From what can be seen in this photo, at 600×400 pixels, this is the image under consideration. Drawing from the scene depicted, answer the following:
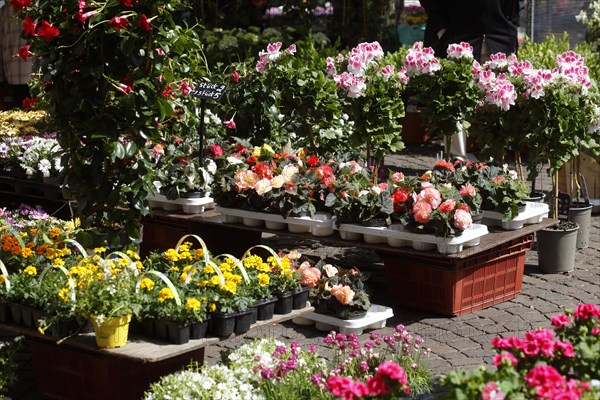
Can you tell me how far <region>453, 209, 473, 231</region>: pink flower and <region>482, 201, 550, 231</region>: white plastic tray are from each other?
732 mm

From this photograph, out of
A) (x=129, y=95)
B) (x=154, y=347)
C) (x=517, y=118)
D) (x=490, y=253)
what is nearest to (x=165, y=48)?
(x=129, y=95)

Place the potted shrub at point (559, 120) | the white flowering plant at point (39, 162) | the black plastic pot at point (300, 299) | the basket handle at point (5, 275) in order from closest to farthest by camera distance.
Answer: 1. the basket handle at point (5, 275)
2. the black plastic pot at point (300, 299)
3. the potted shrub at point (559, 120)
4. the white flowering plant at point (39, 162)

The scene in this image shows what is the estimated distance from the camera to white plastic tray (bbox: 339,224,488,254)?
5832mm

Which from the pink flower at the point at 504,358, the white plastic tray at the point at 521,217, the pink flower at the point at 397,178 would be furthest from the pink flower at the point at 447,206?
the pink flower at the point at 504,358

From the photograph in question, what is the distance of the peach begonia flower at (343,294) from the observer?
570 centimetres

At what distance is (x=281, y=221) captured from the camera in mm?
6348

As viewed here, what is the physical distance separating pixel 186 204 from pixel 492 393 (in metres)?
4.03

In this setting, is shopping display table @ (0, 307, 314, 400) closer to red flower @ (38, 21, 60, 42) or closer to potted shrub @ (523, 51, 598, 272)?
red flower @ (38, 21, 60, 42)

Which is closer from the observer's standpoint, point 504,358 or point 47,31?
point 504,358

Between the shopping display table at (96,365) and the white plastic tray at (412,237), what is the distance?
137 cm

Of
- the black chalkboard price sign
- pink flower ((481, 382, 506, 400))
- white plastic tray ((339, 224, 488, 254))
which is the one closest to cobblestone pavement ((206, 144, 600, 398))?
white plastic tray ((339, 224, 488, 254))

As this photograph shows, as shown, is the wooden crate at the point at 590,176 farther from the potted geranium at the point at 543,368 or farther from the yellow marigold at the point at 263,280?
the potted geranium at the point at 543,368

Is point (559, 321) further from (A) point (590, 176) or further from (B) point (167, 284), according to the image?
(A) point (590, 176)

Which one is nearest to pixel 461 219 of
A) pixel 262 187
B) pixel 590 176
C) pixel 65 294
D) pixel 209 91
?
pixel 262 187
